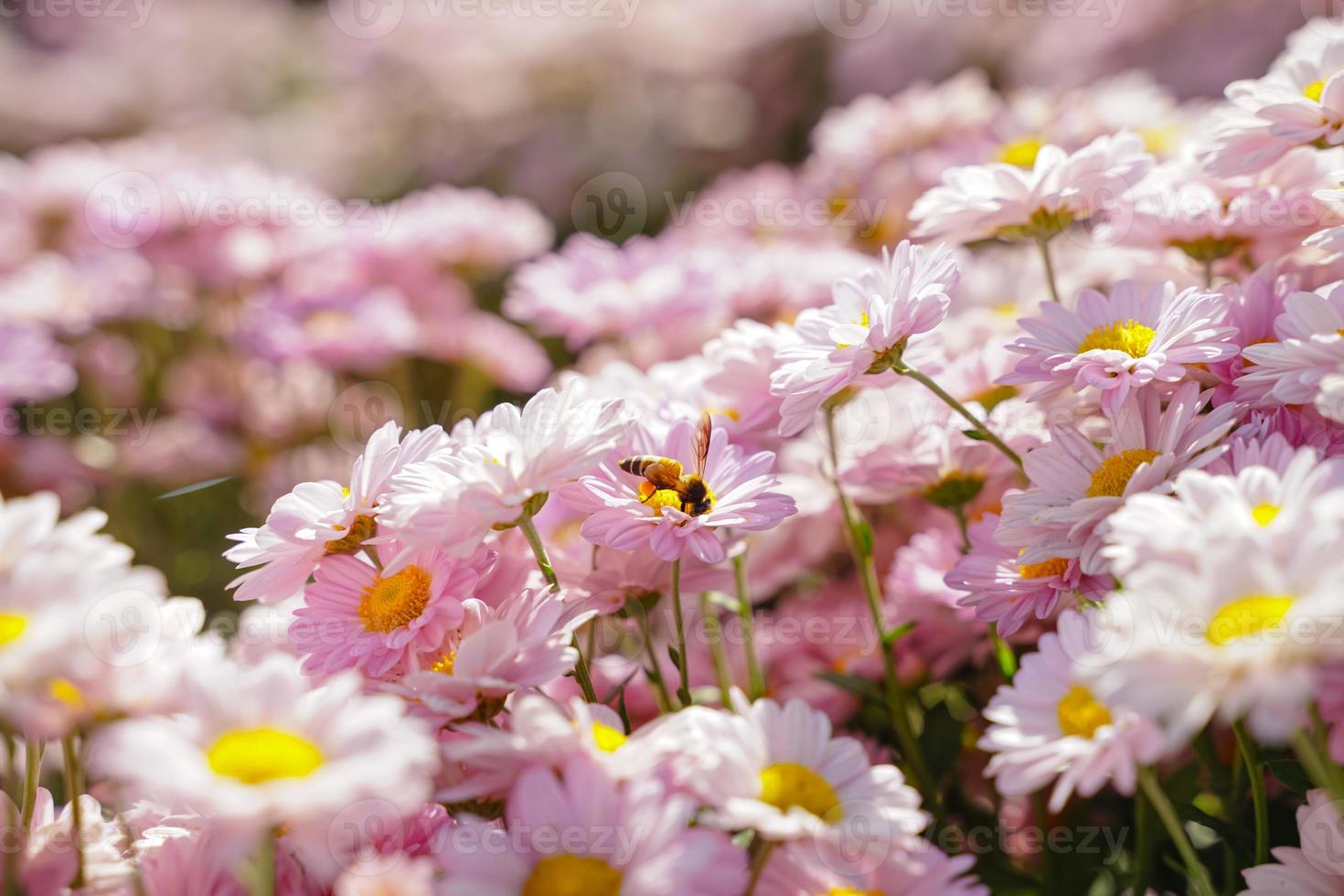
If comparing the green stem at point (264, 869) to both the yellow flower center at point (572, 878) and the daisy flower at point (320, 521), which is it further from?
the daisy flower at point (320, 521)

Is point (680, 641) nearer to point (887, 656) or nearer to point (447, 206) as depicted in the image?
point (887, 656)

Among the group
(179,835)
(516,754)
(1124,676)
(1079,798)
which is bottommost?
(1079,798)

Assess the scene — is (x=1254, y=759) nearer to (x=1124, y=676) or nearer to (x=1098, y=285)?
(x=1124, y=676)

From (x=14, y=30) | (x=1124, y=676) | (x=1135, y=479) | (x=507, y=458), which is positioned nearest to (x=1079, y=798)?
(x=1135, y=479)

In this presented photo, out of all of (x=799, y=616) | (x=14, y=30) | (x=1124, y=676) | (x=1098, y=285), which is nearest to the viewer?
(x=1124, y=676)

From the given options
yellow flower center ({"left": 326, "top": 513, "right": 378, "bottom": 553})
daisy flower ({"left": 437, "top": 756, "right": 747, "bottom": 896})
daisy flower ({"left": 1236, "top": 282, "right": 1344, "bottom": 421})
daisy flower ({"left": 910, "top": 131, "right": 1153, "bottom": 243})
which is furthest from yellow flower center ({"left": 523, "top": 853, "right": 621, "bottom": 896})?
daisy flower ({"left": 910, "top": 131, "right": 1153, "bottom": 243})

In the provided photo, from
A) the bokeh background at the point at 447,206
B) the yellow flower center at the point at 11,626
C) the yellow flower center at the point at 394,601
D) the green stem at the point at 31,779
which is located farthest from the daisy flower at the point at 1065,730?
the bokeh background at the point at 447,206
